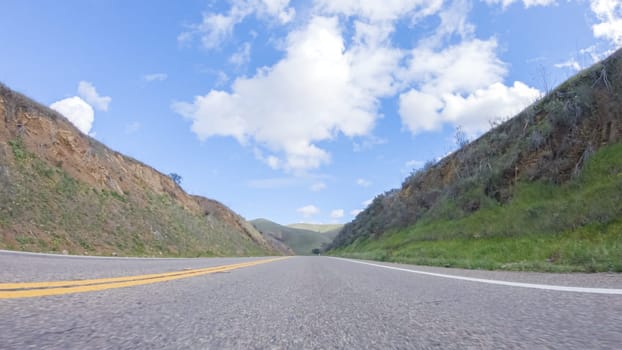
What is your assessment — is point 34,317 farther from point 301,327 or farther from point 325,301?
point 325,301

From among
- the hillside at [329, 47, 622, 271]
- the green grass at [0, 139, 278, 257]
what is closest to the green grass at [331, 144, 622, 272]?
the hillside at [329, 47, 622, 271]

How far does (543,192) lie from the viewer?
1953 centimetres

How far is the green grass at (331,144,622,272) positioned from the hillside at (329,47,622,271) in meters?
0.05

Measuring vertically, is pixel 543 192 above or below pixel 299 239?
below

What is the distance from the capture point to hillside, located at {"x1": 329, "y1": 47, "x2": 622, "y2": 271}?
1280cm

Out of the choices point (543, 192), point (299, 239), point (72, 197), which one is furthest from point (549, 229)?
point (299, 239)

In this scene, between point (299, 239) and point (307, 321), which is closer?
point (307, 321)

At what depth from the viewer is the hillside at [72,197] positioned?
19.8 meters

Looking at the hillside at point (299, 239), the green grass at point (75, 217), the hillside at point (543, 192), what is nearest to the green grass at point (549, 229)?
the hillside at point (543, 192)

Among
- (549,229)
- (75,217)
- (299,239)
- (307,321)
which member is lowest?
(307,321)

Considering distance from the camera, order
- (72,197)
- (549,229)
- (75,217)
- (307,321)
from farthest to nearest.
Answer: (72,197) → (75,217) → (549,229) → (307,321)

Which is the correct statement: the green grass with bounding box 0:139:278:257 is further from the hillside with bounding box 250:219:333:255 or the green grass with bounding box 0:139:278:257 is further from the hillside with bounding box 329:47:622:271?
the hillside with bounding box 250:219:333:255

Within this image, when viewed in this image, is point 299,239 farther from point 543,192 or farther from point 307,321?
point 307,321

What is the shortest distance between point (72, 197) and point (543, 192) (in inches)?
1084
